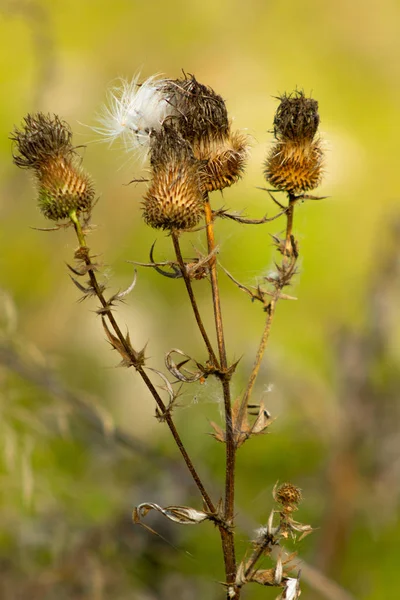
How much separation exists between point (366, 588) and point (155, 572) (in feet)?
2.82

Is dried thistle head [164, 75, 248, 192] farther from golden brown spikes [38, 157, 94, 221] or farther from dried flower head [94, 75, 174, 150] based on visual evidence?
golden brown spikes [38, 157, 94, 221]

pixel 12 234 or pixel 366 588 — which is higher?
pixel 12 234

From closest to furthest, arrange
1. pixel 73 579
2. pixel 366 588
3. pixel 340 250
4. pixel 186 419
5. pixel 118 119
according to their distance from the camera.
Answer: pixel 118 119
pixel 73 579
pixel 366 588
pixel 186 419
pixel 340 250

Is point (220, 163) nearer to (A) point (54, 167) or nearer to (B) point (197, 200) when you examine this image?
(B) point (197, 200)

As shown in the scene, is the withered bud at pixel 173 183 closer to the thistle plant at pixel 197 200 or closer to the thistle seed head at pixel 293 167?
the thistle plant at pixel 197 200

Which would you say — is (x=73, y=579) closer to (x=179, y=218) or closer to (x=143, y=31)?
(x=179, y=218)

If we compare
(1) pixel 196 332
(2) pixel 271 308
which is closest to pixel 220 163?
(2) pixel 271 308

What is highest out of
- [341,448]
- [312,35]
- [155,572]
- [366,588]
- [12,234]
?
[312,35]

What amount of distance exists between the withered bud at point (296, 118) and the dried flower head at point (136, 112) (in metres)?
0.20

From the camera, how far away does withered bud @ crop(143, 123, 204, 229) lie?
3.92 ft

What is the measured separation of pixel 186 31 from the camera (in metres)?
7.36

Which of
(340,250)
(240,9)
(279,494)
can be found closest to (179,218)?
(279,494)

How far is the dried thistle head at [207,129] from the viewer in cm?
124

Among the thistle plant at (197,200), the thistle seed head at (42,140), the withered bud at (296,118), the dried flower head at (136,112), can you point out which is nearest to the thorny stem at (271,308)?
the thistle plant at (197,200)
